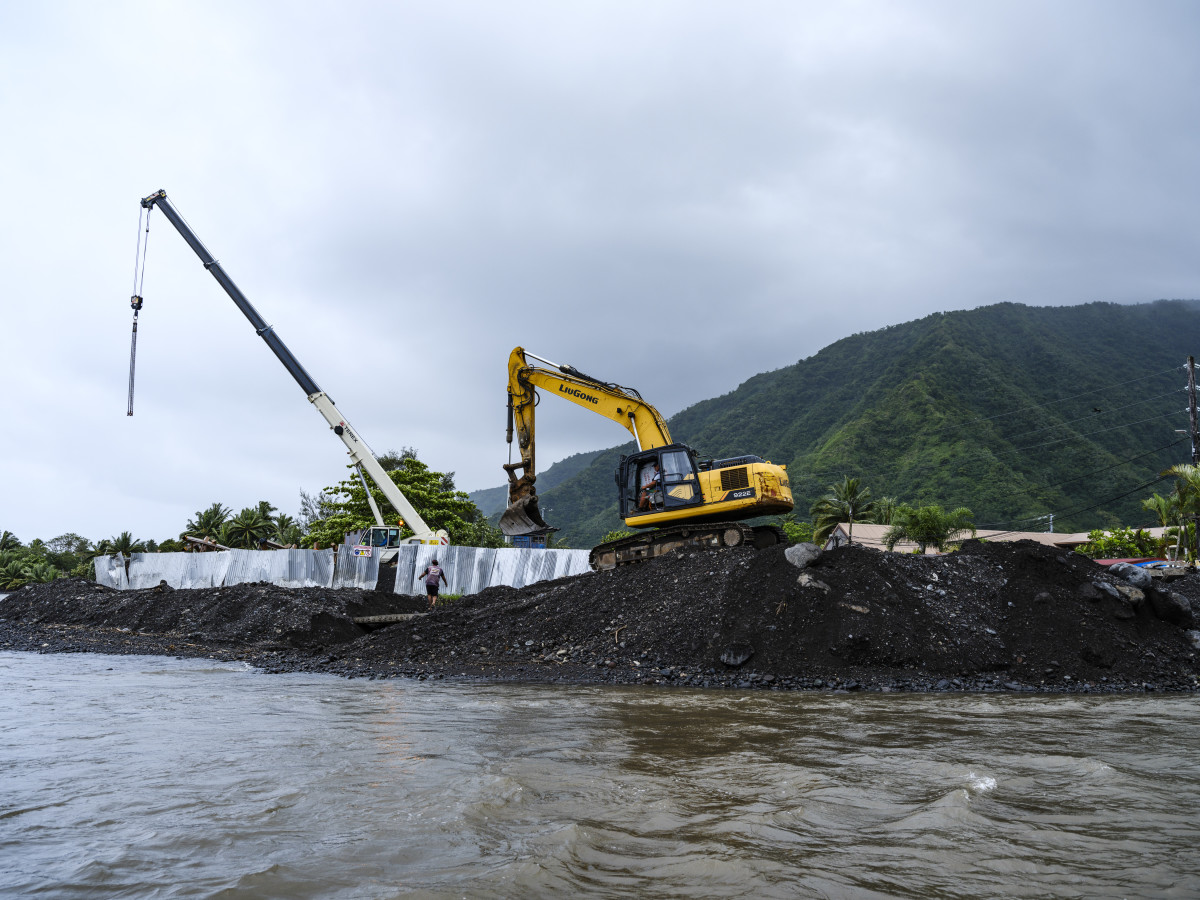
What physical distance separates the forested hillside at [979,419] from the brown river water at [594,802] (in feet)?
182

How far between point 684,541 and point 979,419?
5954cm

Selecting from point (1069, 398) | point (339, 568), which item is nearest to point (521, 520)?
point (339, 568)

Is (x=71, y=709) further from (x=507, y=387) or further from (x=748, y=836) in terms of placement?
(x=507, y=387)

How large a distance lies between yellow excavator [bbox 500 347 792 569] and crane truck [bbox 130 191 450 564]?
36.0ft

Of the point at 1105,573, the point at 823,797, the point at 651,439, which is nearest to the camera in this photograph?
the point at 823,797

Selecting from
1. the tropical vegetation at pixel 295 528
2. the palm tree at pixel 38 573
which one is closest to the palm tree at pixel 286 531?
the tropical vegetation at pixel 295 528

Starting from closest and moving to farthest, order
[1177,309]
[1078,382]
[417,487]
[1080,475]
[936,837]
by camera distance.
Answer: [936,837], [417,487], [1080,475], [1078,382], [1177,309]

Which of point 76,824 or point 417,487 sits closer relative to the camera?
point 76,824

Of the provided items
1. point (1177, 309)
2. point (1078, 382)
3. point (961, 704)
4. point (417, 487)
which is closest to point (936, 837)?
point (961, 704)

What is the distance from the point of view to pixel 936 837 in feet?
12.6

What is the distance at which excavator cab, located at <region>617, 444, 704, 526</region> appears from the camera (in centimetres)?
1753

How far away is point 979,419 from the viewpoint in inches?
2665

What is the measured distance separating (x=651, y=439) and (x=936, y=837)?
621 inches

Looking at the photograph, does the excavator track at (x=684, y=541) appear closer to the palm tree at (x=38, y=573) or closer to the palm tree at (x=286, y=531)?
the palm tree at (x=286, y=531)
